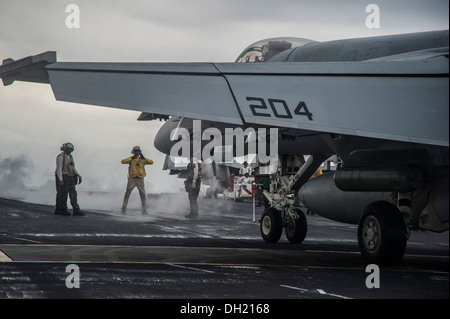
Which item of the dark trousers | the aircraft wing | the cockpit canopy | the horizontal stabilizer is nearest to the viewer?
the aircraft wing

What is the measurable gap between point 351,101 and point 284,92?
74 cm

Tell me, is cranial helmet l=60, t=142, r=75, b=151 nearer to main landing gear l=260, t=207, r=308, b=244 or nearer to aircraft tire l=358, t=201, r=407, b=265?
main landing gear l=260, t=207, r=308, b=244

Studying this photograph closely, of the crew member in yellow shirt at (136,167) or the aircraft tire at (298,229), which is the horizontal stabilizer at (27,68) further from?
the crew member in yellow shirt at (136,167)

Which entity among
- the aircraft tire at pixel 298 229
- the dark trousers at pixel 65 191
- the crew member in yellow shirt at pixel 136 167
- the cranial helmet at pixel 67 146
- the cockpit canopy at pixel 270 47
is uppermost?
the cockpit canopy at pixel 270 47

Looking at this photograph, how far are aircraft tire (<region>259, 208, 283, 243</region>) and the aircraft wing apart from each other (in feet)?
20.3

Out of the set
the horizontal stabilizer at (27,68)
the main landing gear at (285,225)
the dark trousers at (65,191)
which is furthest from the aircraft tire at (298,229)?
the dark trousers at (65,191)

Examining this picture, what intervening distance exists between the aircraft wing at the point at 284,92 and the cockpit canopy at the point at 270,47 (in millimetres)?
5317

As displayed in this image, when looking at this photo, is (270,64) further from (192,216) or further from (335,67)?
(192,216)

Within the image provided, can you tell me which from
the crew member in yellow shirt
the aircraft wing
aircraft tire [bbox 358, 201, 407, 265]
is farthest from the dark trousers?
aircraft tire [bbox 358, 201, 407, 265]

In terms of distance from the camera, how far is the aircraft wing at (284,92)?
6145 mm

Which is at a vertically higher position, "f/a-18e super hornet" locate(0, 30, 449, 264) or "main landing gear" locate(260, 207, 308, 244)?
"f/a-18e super hornet" locate(0, 30, 449, 264)

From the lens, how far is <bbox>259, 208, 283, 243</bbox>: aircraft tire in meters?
12.7

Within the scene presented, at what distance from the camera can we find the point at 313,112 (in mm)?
6570

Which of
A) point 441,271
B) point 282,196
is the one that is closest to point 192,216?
point 282,196
